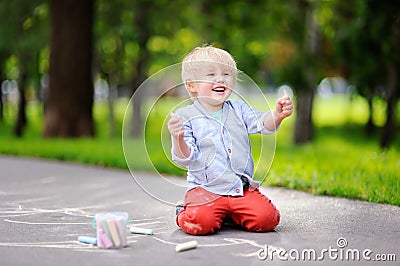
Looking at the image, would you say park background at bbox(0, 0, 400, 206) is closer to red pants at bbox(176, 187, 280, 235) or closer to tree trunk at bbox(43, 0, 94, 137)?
tree trunk at bbox(43, 0, 94, 137)

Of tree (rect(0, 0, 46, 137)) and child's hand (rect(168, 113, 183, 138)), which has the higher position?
tree (rect(0, 0, 46, 137))

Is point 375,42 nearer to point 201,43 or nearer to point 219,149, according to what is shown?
point 201,43

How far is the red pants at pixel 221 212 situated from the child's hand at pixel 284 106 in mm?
566

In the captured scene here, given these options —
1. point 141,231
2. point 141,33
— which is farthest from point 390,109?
point 141,231

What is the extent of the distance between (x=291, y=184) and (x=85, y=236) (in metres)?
2.68

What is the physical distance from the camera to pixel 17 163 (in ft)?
28.2

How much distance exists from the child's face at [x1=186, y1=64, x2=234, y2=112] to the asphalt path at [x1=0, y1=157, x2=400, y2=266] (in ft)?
2.53

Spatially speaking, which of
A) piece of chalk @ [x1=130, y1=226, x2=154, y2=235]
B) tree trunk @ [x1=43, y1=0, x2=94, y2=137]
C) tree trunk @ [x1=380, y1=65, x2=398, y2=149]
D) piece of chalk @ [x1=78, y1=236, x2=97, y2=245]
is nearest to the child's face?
piece of chalk @ [x1=130, y1=226, x2=154, y2=235]

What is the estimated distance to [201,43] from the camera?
22.9ft

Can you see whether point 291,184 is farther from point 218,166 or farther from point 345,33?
point 345,33

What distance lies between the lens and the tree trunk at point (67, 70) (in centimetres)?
1173

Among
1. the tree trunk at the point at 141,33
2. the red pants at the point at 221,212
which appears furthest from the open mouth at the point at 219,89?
the tree trunk at the point at 141,33

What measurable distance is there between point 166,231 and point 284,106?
112 cm

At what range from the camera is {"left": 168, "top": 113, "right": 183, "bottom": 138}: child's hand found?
4.19 m
